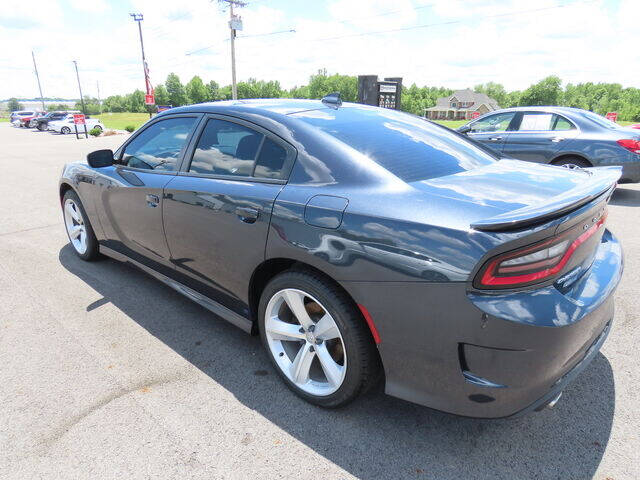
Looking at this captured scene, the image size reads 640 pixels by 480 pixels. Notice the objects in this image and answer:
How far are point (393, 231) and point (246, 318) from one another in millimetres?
1257

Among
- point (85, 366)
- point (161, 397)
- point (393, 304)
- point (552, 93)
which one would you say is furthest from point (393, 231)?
point (552, 93)

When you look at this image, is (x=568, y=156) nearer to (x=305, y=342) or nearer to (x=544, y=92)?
(x=305, y=342)

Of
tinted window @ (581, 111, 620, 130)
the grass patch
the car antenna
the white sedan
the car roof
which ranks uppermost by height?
the car antenna

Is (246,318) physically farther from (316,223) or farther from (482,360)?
(482,360)

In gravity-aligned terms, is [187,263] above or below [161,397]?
above

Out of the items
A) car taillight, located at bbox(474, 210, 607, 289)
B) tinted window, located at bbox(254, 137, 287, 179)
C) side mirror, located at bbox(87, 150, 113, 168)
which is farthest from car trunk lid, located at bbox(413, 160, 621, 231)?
side mirror, located at bbox(87, 150, 113, 168)

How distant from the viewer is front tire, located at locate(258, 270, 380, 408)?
2.04m

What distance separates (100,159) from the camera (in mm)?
3588

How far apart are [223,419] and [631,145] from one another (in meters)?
7.37

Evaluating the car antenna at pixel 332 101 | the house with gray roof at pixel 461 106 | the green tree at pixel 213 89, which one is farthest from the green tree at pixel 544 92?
the car antenna at pixel 332 101

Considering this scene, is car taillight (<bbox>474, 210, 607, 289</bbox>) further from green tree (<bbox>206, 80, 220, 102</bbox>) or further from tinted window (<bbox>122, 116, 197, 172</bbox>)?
green tree (<bbox>206, 80, 220, 102</bbox>)

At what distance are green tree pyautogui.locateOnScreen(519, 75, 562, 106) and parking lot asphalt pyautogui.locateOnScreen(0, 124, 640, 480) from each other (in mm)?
109194

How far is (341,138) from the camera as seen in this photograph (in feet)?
7.66

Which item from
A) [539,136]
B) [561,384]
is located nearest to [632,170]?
[539,136]
